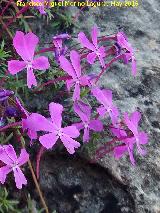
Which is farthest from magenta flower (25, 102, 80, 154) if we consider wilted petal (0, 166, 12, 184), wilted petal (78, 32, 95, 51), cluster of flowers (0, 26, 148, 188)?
wilted petal (78, 32, 95, 51)

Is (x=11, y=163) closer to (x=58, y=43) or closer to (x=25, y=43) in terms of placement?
(x=25, y=43)

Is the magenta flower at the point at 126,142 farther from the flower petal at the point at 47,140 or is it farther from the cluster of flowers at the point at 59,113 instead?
the flower petal at the point at 47,140

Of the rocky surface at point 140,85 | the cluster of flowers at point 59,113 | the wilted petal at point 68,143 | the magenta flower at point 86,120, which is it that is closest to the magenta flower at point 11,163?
the cluster of flowers at point 59,113

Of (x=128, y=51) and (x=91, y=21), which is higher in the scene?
(x=128, y=51)

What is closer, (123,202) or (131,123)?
(131,123)

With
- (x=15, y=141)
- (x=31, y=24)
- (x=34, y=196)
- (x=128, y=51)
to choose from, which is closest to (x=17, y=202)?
(x=34, y=196)

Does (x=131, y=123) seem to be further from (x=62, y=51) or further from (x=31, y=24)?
(x=31, y=24)

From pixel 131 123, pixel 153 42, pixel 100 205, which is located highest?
pixel 131 123
